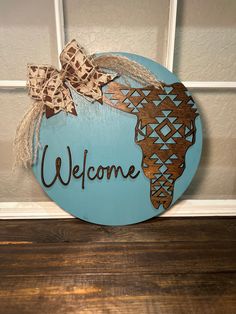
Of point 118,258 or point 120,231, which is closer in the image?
point 118,258

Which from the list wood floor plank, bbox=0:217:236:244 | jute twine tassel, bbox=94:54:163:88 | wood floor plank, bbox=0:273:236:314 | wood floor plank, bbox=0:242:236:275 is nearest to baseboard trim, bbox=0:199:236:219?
wood floor plank, bbox=0:217:236:244

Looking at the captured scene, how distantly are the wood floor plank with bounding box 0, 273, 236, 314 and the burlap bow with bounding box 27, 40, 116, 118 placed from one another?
0.39 meters

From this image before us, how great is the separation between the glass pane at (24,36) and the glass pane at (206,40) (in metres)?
0.35

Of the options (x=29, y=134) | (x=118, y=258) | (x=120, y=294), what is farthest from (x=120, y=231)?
(x=29, y=134)

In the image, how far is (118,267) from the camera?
60cm

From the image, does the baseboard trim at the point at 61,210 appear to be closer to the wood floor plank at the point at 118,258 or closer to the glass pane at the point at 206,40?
the wood floor plank at the point at 118,258

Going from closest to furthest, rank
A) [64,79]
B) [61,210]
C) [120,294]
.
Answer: [120,294] < [64,79] < [61,210]

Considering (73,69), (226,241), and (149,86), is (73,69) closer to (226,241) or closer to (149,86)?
(149,86)

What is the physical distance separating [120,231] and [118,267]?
139mm

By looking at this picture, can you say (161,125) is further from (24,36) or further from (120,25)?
(24,36)

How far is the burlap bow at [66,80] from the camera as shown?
65cm

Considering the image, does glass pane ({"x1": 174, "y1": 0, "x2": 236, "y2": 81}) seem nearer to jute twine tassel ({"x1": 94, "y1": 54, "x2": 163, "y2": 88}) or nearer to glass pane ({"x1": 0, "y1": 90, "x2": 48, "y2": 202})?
jute twine tassel ({"x1": 94, "y1": 54, "x2": 163, "y2": 88})

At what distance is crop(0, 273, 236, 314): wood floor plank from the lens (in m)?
0.51

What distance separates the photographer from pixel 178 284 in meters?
0.55
